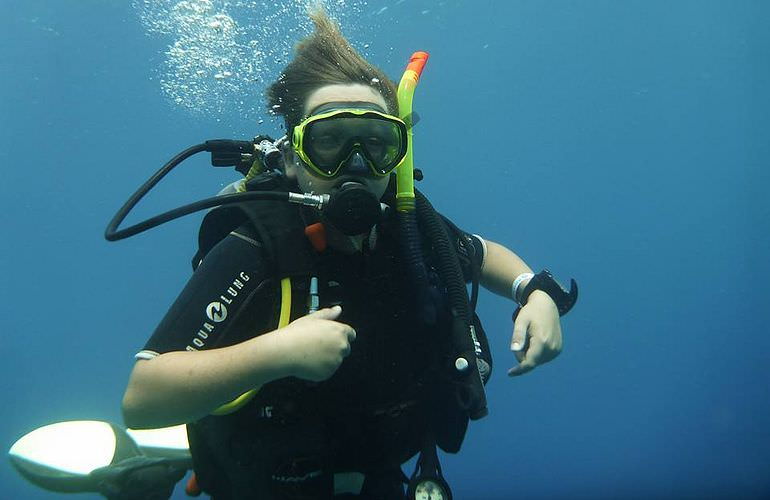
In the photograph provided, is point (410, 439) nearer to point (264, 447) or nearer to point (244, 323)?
point (264, 447)

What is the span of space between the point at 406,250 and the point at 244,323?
1.97ft

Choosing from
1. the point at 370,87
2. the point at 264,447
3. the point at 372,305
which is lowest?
the point at 264,447

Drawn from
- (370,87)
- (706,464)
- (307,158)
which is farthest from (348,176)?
(706,464)

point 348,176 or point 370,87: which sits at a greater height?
point 370,87

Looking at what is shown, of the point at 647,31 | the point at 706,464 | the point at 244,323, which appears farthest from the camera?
the point at 647,31

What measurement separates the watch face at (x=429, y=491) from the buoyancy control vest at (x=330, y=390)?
0.22 meters

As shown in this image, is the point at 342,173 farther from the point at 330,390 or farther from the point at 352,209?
the point at 330,390

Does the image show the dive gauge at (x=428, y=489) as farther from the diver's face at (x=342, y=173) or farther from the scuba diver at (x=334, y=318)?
the diver's face at (x=342, y=173)

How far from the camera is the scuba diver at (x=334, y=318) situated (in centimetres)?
167

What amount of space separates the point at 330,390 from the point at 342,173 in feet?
2.45

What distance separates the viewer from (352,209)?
1.81m

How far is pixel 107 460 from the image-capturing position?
3.22 m

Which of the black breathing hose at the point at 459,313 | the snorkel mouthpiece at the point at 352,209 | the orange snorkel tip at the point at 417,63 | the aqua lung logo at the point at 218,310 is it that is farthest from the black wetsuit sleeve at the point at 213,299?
the orange snorkel tip at the point at 417,63

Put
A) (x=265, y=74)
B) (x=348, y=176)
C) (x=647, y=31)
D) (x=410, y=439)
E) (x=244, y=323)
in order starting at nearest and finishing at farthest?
1. (x=244, y=323)
2. (x=348, y=176)
3. (x=410, y=439)
4. (x=265, y=74)
5. (x=647, y=31)
